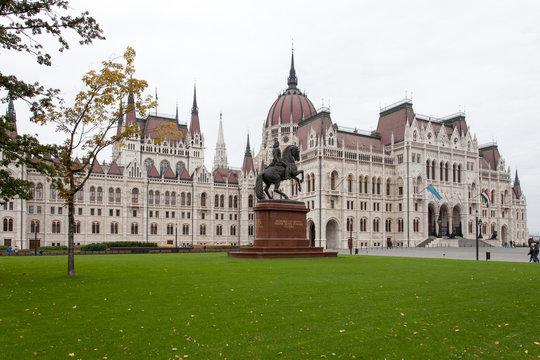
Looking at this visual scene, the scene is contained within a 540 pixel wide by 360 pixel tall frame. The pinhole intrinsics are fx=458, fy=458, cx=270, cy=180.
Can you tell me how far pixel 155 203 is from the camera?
8562 cm

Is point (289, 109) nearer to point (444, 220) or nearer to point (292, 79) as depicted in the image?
point (292, 79)

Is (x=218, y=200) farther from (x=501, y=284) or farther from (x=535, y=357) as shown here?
(x=535, y=357)

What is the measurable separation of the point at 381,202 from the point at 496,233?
28.1 m

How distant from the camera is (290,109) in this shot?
10412cm

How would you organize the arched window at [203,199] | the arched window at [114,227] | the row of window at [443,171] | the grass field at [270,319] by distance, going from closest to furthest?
the grass field at [270,319] < the arched window at [114,227] < the row of window at [443,171] < the arched window at [203,199]

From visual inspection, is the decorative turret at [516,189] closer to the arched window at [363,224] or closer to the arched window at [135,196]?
the arched window at [363,224]

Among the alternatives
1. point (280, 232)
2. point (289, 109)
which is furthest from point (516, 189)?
point (280, 232)

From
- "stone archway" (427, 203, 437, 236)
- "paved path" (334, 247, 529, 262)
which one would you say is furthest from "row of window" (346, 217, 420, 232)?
"paved path" (334, 247, 529, 262)

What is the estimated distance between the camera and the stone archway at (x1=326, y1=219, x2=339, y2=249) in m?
77.9

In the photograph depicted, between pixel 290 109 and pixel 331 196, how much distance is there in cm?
3311

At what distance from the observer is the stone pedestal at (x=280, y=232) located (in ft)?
98.2

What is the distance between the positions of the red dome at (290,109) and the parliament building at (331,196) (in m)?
9.93

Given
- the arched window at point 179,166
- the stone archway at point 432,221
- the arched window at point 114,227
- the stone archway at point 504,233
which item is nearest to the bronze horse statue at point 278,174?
the arched window at point 114,227

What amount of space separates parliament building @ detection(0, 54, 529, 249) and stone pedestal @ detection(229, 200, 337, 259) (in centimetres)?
4484
